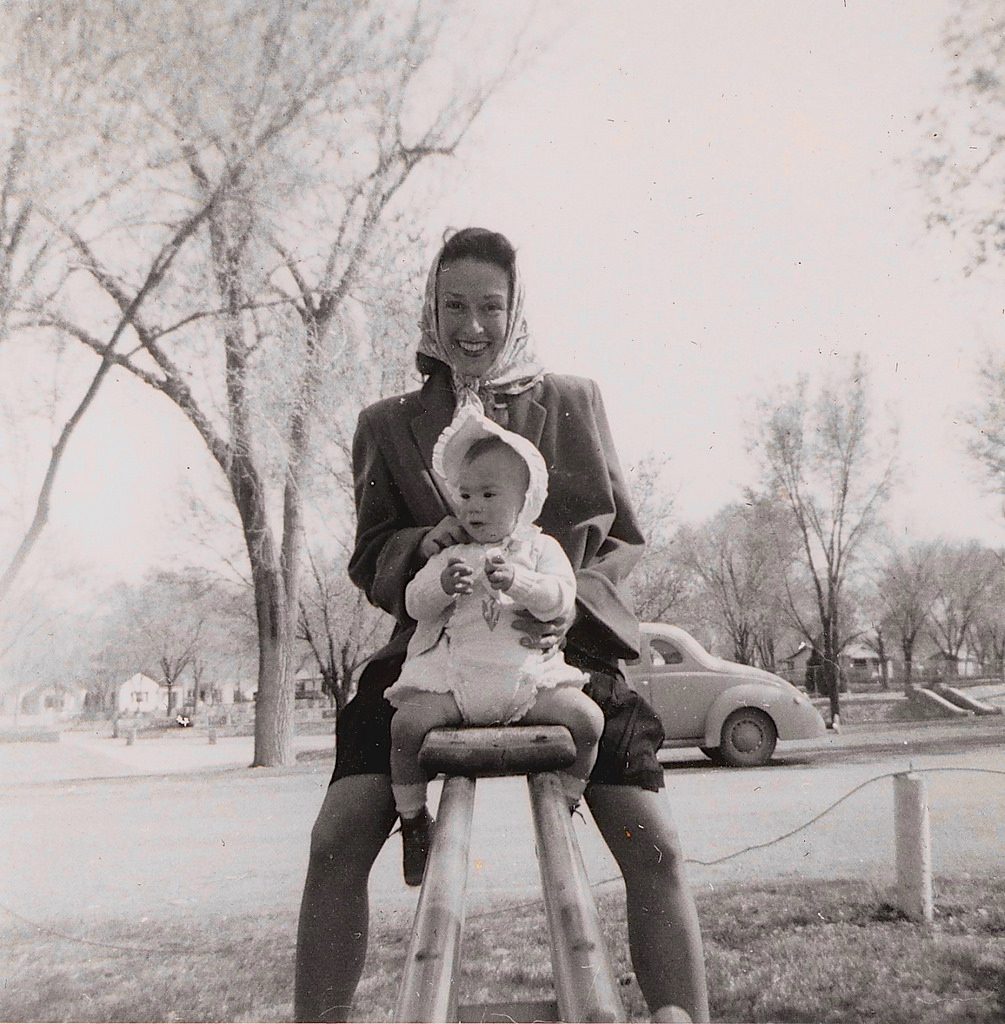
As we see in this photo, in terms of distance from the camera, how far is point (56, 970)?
6.29 feet

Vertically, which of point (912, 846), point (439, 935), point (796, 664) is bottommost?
point (912, 846)

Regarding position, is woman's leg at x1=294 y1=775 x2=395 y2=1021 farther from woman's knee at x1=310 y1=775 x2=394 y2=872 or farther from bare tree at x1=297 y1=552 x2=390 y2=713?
bare tree at x1=297 y1=552 x2=390 y2=713

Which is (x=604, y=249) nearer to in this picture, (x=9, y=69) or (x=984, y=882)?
(x=9, y=69)

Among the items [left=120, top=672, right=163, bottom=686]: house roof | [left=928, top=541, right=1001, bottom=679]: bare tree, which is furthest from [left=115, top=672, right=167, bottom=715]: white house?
[left=928, top=541, right=1001, bottom=679]: bare tree

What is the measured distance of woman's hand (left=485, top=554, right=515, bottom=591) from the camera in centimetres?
108

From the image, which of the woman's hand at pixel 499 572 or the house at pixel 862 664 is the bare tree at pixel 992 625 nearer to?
the house at pixel 862 664

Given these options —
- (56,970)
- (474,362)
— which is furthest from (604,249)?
(56,970)

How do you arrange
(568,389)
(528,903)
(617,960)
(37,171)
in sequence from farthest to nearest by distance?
(37,171) → (528,903) → (617,960) → (568,389)

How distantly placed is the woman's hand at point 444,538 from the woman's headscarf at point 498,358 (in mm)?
263

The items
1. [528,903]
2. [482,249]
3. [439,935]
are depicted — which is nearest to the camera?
[439,935]

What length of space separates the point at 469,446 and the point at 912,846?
4.91ft

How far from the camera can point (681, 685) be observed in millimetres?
2258

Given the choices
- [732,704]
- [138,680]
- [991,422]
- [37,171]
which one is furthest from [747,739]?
[37,171]

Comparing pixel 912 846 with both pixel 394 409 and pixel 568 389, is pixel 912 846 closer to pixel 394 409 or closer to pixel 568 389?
pixel 568 389
